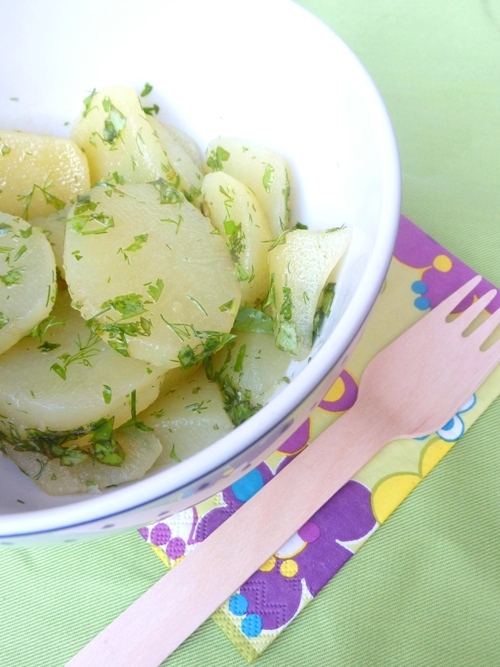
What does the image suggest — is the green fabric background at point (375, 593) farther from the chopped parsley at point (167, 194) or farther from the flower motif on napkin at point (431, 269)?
the chopped parsley at point (167, 194)

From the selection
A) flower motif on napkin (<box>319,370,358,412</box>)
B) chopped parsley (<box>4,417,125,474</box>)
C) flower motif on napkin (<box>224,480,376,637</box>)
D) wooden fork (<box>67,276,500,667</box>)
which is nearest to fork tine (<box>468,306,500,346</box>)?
wooden fork (<box>67,276,500,667</box>)

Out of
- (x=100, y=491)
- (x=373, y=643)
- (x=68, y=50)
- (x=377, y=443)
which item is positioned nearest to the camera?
(x=100, y=491)

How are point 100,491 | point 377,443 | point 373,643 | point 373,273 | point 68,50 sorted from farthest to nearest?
point 68,50
point 377,443
point 373,643
point 100,491
point 373,273

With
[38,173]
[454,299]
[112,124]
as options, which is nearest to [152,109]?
[112,124]

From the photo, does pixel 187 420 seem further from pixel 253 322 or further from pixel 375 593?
pixel 375 593

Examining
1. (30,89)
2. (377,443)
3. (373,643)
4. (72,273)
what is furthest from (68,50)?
(373,643)

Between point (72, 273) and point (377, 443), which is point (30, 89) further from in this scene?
point (377, 443)
